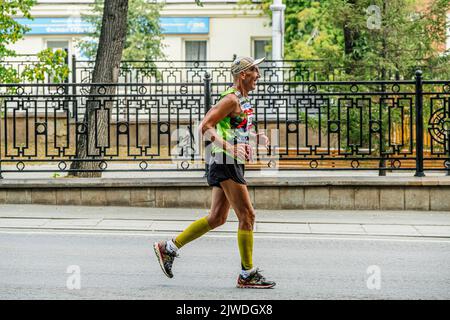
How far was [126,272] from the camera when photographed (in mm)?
9992

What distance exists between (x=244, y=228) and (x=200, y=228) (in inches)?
17.7

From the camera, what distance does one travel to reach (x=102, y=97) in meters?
15.7

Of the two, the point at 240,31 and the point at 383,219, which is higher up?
the point at 240,31

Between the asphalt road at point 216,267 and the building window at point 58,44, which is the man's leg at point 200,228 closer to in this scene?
the asphalt road at point 216,267

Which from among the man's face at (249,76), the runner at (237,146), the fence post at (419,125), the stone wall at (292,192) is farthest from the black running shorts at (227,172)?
the fence post at (419,125)

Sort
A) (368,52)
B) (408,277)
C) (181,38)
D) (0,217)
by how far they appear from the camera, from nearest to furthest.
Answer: (408,277) → (0,217) → (368,52) → (181,38)

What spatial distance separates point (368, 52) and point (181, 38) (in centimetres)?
1845

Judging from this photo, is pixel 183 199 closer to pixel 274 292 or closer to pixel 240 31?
pixel 274 292

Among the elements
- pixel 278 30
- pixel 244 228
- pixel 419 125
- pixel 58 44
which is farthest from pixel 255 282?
pixel 58 44

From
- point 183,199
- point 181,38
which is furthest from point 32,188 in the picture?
point 181,38

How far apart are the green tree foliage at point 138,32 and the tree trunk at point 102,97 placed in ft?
39.1

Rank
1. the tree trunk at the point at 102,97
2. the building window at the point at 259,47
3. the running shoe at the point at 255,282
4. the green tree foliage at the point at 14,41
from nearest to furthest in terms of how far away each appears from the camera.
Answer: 1. the running shoe at the point at 255,282
2. the tree trunk at the point at 102,97
3. the green tree foliage at the point at 14,41
4. the building window at the point at 259,47

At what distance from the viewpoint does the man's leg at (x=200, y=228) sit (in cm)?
940
